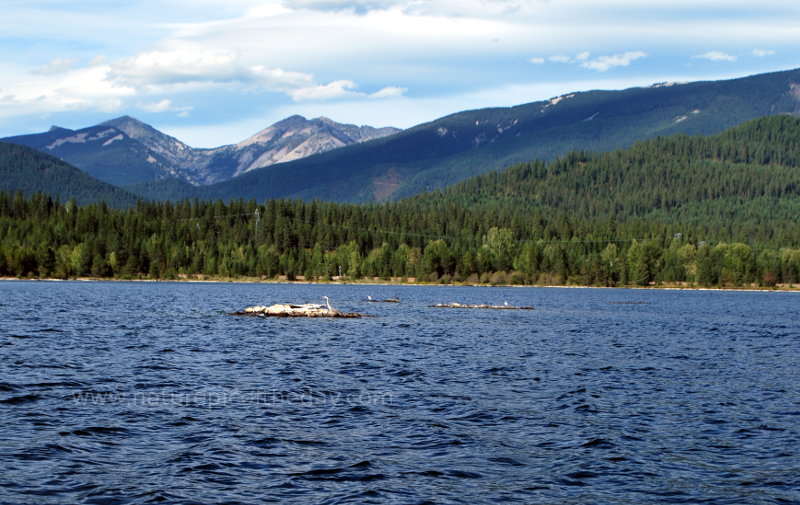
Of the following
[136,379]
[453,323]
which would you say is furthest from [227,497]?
[453,323]

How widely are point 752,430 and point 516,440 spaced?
10582mm

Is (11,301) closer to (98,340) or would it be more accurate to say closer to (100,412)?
(98,340)

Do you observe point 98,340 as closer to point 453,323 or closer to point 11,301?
point 453,323

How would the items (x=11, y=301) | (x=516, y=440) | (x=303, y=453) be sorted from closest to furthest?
(x=303, y=453) → (x=516, y=440) → (x=11, y=301)

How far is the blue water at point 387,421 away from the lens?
80.4 ft

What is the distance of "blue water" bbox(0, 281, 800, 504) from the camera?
24516mm

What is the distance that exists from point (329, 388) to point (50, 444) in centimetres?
1614

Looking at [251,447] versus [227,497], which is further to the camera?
[251,447]

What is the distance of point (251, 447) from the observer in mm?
28609

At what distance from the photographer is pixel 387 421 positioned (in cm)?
3369

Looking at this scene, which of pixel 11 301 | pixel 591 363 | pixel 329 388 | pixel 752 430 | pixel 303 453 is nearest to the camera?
pixel 303 453

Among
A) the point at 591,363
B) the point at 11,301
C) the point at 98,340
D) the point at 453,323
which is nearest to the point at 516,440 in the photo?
A: the point at 591,363

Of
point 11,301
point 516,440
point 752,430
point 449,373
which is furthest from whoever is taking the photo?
point 11,301

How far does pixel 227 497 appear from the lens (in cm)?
2317
